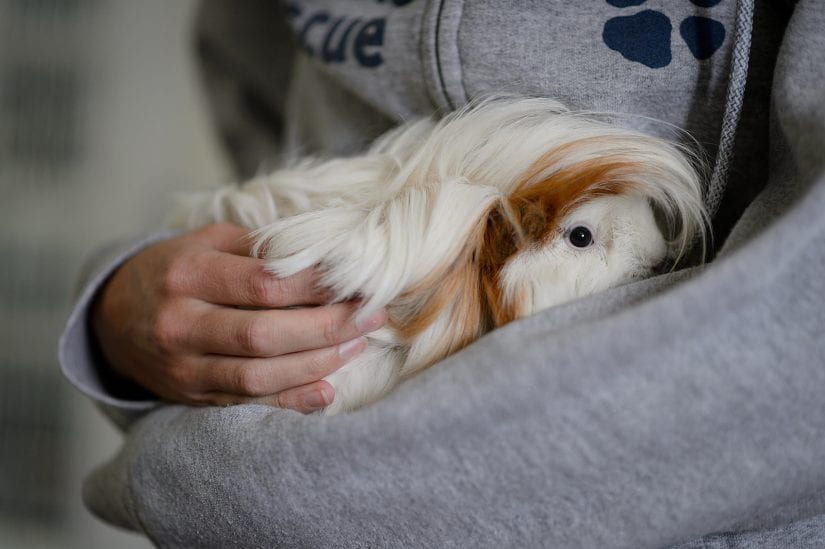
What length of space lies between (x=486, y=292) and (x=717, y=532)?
248 millimetres

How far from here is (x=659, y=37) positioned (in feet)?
1.76

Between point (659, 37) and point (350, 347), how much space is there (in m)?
0.37

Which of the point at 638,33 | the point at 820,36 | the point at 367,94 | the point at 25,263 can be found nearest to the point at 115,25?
the point at 25,263

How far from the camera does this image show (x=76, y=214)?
2080mm

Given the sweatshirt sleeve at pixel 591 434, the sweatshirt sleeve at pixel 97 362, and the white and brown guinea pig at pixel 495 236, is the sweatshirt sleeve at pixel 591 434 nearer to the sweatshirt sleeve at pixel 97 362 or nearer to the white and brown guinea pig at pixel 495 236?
the white and brown guinea pig at pixel 495 236

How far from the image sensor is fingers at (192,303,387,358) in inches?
20.8

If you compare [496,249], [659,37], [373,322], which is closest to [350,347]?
[373,322]

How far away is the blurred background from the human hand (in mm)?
1300

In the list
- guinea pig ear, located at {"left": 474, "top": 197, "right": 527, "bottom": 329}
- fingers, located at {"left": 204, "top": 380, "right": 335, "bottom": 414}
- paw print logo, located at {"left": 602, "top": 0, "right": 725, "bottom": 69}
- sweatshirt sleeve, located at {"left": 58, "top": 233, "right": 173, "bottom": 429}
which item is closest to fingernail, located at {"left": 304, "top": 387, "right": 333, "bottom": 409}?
fingers, located at {"left": 204, "top": 380, "right": 335, "bottom": 414}

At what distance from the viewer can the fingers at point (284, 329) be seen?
1.73ft

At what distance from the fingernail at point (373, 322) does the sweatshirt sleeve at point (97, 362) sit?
1.07 ft

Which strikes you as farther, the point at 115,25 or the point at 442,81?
the point at 115,25

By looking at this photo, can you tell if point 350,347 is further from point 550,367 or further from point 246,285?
point 550,367

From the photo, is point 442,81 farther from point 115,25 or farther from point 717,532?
point 115,25
